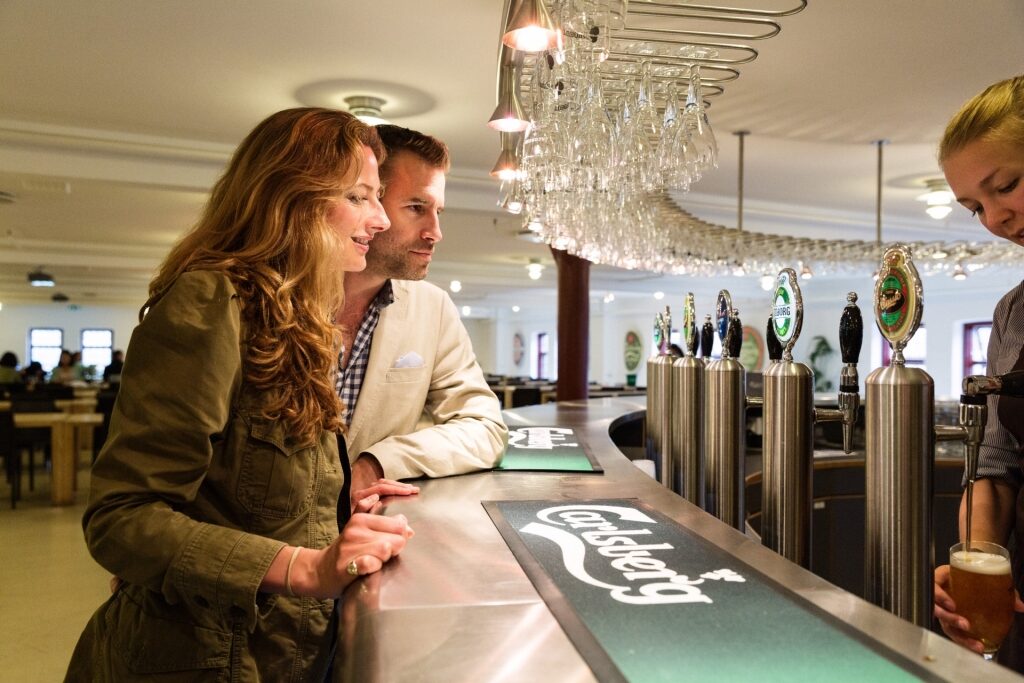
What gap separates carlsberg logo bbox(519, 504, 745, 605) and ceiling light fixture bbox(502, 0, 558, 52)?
0.99 m

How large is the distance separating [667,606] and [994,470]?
999mm

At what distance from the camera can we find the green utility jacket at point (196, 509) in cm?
101

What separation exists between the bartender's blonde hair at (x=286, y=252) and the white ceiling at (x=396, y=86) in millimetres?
2406

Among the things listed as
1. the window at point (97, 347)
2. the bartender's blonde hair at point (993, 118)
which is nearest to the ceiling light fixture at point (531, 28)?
the bartender's blonde hair at point (993, 118)

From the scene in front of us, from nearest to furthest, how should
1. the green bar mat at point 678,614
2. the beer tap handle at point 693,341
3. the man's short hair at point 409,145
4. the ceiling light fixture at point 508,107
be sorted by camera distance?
the green bar mat at point 678,614 < the man's short hair at point 409,145 < the ceiling light fixture at point 508,107 < the beer tap handle at point 693,341

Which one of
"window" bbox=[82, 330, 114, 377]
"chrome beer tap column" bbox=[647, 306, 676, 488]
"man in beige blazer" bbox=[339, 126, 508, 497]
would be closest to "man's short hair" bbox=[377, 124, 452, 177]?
"man in beige blazer" bbox=[339, 126, 508, 497]

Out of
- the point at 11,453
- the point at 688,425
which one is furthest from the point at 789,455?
the point at 11,453

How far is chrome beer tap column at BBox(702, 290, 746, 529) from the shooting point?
1758 millimetres

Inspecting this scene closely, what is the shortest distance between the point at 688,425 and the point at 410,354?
0.72 metres

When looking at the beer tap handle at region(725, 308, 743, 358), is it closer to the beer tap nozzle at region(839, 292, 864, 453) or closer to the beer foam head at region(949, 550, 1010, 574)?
the beer tap nozzle at region(839, 292, 864, 453)

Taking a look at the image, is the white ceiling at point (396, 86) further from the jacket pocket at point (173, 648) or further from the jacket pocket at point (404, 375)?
the jacket pocket at point (173, 648)

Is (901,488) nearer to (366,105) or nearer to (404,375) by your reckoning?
(404,375)

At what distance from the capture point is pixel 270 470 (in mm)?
1116

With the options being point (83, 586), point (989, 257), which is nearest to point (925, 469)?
point (83, 586)
